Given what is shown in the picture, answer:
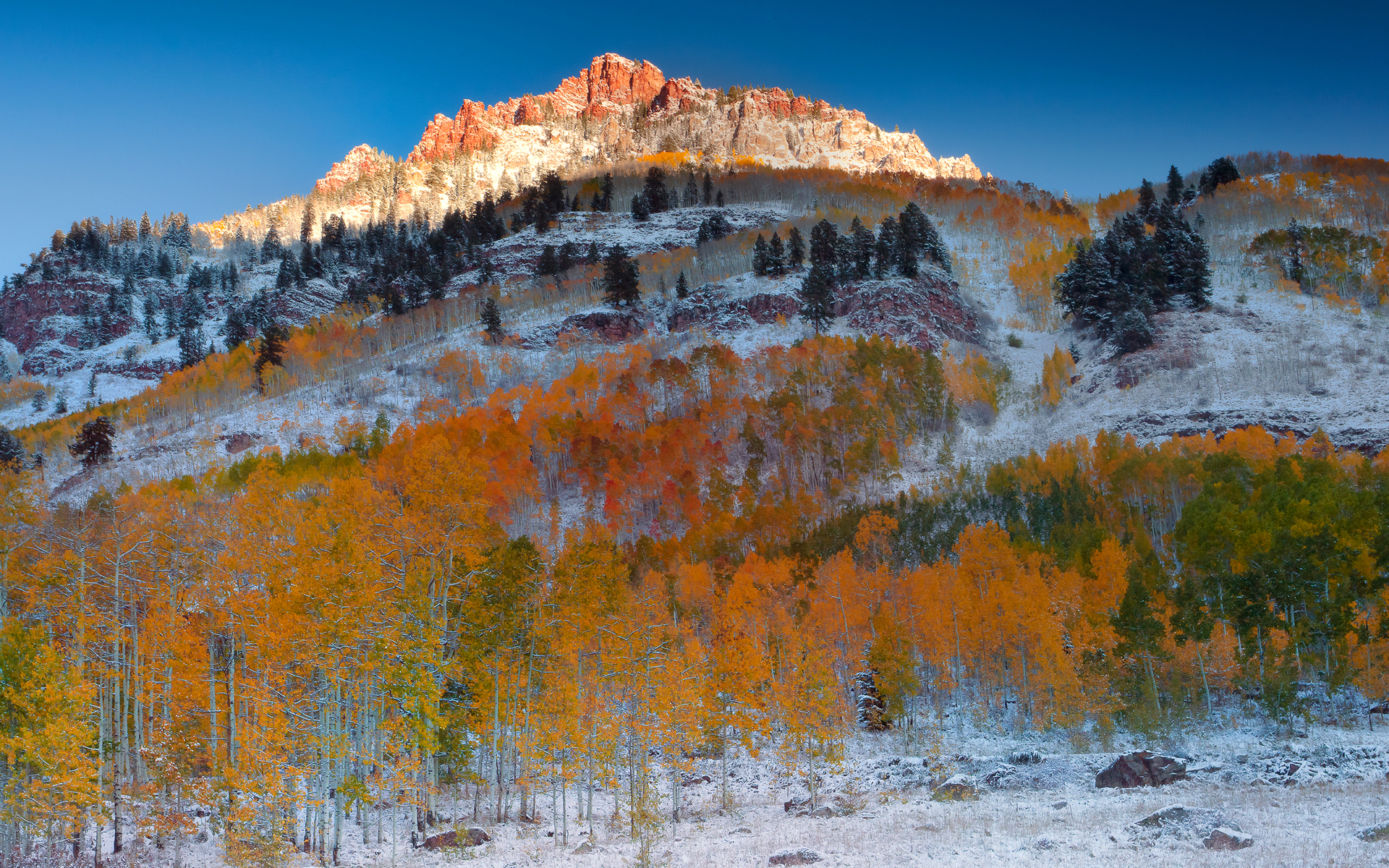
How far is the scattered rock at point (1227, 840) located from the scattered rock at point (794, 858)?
9349 mm

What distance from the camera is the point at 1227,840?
18500 mm

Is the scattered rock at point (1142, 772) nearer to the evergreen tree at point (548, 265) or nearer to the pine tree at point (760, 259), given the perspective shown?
the pine tree at point (760, 259)

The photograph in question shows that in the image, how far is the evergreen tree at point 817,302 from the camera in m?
121

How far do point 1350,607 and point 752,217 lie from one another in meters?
165

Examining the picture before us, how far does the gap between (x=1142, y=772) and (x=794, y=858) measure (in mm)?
15842

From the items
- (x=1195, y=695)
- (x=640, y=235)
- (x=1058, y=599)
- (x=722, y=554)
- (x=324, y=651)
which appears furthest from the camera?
(x=640, y=235)

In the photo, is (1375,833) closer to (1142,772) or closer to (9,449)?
(1142,772)

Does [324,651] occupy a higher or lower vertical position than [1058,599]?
Result: higher

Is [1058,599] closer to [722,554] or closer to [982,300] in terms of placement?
[722,554]

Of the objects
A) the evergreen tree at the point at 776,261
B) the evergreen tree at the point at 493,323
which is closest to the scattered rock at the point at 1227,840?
the evergreen tree at the point at 493,323

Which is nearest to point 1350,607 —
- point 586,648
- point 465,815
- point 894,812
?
point 894,812

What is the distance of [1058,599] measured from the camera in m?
47.9

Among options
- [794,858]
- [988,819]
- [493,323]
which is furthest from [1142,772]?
[493,323]

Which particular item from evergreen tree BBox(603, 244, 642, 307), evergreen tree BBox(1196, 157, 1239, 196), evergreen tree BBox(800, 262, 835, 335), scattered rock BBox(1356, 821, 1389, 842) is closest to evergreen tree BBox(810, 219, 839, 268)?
evergreen tree BBox(800, 262, 835, 335)
